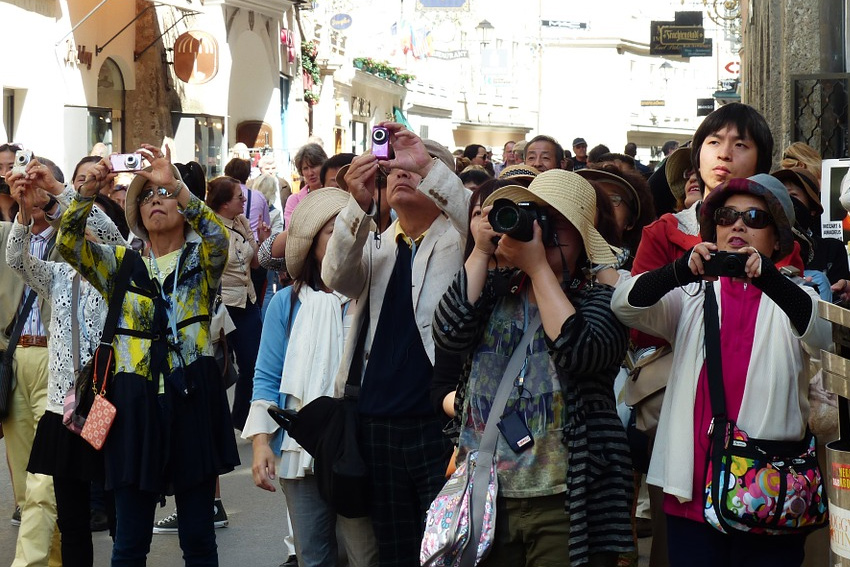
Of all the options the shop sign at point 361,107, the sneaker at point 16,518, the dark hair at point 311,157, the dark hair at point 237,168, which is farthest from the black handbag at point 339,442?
the shop sign at point 361,107

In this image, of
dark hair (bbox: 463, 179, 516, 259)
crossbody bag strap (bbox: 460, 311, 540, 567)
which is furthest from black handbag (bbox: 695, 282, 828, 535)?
dark hair (bbox: 463, 179, 516, 259)

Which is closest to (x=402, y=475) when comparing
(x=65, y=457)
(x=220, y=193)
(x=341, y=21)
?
(x=65, y=457)

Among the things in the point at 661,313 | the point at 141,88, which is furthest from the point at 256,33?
the point at 661,313

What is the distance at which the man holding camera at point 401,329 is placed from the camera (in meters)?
4.56

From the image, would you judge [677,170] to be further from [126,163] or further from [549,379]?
[549,379]

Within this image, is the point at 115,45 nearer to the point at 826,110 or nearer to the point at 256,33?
the point at 256,33

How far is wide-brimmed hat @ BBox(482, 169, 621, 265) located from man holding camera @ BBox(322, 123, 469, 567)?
726 mm

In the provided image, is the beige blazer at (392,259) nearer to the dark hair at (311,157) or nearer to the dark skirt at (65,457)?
the dark skirt at (65,457)

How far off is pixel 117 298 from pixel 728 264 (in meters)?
2.76

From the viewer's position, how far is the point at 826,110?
31.6ft

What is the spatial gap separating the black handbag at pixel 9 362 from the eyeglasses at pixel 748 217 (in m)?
3.99

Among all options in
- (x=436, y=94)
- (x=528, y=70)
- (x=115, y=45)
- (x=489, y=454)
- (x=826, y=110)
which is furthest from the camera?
(x=528, y=70)

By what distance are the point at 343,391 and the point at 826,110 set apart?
6149mm

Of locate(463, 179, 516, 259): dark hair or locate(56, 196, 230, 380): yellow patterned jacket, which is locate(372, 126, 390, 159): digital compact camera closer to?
locate(463, 179, 516, 259): dark hair
